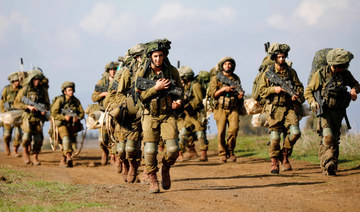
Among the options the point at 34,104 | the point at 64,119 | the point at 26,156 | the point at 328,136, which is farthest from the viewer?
the point at 26,156

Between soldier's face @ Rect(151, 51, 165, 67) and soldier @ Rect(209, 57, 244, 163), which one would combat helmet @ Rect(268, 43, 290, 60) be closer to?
soldier @ Rect(209, 57, 244, 163)

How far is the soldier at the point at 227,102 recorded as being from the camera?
13805 mm

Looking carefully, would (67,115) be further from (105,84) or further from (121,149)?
(121,149)

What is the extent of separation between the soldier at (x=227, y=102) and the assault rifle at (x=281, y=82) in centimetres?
244

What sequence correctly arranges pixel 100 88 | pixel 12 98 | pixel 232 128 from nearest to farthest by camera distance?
pixel 232 128 → pixel 100 88 → pixel 12 98

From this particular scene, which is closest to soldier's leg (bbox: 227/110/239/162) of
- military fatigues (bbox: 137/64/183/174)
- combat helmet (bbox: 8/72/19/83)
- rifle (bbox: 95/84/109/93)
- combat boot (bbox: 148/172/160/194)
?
rifle (bbox: 95/84/109/93)

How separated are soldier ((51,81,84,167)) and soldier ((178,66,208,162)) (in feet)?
9.32

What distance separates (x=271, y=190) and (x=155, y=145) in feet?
6.68

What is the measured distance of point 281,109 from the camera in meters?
11.4

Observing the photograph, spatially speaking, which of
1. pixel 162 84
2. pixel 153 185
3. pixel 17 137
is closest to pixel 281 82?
pixel 162 84

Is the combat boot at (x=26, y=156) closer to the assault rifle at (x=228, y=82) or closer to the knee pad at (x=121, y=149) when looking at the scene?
the knee pad at (x=121, y=149)

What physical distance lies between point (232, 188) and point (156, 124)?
192 centimetres

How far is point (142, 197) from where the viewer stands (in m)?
8.10

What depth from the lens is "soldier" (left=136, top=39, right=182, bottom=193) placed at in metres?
8.45
